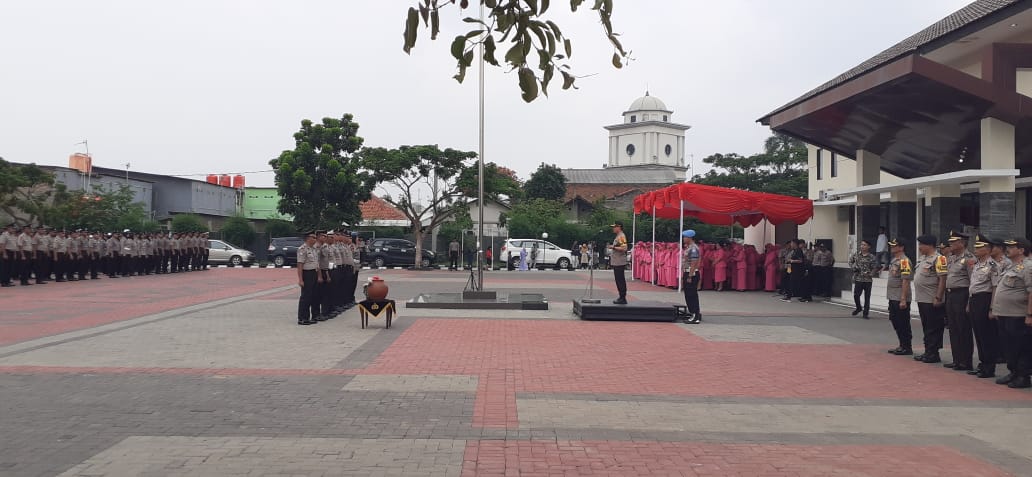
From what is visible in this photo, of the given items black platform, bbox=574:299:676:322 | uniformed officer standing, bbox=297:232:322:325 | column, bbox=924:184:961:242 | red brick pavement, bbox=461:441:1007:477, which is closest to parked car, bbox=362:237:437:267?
uniformed officer standing, bbox=297:232:322:325

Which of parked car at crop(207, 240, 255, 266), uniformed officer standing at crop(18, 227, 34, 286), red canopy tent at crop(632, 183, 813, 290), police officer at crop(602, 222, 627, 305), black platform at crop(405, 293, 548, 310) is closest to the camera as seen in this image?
police officer at crop(602, 222, 627, 305)

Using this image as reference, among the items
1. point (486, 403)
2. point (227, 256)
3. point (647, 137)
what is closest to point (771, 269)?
point (486, 403)

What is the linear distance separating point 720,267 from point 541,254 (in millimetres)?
16847

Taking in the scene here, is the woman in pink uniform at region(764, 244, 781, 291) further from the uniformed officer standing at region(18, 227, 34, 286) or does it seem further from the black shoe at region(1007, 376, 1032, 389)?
the uniformed officer standing at region(18, 227, 34, 286)

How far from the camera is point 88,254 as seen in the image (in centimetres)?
2592

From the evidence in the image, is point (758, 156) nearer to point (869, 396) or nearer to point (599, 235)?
point (599, 235)

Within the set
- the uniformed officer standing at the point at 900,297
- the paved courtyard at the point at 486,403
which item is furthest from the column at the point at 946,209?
the uniformed officer standing at the point at 900,297

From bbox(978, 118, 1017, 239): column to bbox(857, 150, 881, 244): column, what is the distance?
5.12 metres

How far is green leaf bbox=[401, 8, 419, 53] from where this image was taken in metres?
3.59

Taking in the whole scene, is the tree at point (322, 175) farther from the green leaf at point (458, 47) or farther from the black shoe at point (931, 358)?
the green leaf at point (458, 47)

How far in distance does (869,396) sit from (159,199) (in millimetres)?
53147

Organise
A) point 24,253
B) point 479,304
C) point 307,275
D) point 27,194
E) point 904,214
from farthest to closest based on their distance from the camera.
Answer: point 27,194, point 24,253, point 904,214, point 479,304, point 307,275

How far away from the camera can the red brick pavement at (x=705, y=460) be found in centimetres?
525

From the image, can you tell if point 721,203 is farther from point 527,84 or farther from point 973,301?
point 527,84
